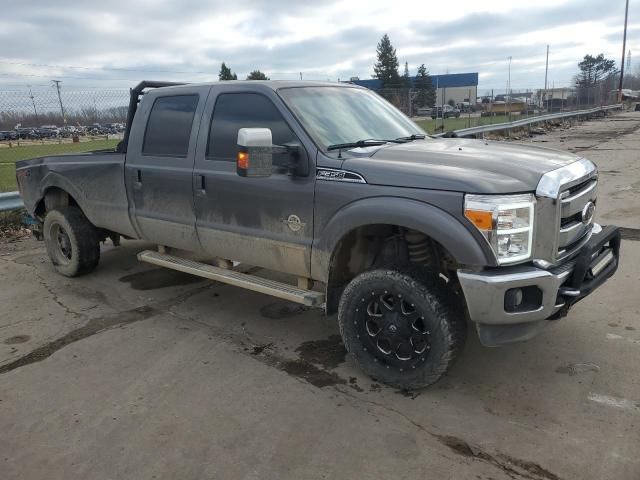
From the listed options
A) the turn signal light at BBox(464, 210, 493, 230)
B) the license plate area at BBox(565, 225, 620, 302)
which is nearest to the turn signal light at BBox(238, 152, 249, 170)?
the turn signal light at BBox(464, 210, 493, 230)

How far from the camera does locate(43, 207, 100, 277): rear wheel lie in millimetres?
5648

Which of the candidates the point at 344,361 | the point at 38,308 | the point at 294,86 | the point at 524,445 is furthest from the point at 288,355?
the point at 38,308

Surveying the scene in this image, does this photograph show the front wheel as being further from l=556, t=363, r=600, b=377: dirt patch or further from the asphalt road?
l=556, t=363, r=600, b=377: dirt patch

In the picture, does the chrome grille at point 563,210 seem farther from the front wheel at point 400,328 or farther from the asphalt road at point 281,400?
the asphalt road at point 281,400

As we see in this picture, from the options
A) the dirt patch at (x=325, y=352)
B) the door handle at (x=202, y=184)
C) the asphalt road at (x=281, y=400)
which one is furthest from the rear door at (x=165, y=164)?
the dirt patch at (x=325, y=352)

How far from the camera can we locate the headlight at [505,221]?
2.88 meters

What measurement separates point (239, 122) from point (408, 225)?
1.72 meters

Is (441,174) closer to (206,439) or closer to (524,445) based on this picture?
(524,445)

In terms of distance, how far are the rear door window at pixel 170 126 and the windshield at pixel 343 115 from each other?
998 millimetres

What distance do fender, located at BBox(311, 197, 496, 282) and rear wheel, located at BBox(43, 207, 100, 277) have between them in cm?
320

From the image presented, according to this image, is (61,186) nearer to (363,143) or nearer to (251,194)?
(251,194)

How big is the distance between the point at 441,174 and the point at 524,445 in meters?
1.54

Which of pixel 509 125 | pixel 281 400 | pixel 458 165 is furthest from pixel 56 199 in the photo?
pixel 509 125

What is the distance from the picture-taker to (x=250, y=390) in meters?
3.46
